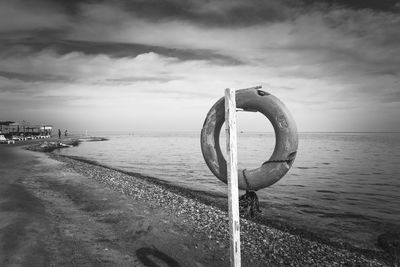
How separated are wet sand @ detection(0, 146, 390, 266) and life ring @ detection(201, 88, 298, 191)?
76.4 inches

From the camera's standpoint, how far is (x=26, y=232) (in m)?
6.03

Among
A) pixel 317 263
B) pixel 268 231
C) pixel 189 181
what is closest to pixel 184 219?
pixel 268 231

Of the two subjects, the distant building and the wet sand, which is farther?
the distant building

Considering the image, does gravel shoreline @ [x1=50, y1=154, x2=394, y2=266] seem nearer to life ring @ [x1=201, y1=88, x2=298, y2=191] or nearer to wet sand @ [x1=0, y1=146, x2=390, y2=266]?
wet sand @ [x1=0, y1=146, x2=390, y2=266]

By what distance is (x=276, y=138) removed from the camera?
15.0 feet

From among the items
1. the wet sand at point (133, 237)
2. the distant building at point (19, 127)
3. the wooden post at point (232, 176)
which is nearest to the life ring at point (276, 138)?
the wooden post at point (232, 176)

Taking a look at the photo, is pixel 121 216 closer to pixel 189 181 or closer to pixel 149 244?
pixel 149 244

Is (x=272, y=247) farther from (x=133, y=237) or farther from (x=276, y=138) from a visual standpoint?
(x=133, y=237)

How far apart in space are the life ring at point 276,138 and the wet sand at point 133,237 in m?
1.94

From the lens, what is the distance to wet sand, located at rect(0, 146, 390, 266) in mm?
5203

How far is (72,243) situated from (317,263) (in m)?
5.18

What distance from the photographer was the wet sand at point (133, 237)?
520 cm

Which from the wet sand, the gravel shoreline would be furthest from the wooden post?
the gravel shoreline

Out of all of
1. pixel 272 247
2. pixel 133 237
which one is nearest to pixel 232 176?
pixel 272 247
